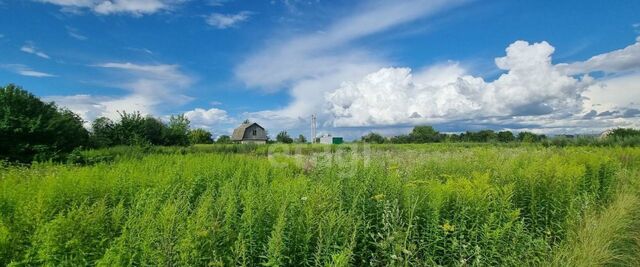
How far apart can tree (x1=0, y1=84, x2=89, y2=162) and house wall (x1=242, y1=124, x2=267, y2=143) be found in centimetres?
5088

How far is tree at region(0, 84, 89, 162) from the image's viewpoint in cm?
1409

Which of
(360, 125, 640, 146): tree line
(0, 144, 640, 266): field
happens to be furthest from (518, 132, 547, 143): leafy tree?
(0, 144, 640, 266): field

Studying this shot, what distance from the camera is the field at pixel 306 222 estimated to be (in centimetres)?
274

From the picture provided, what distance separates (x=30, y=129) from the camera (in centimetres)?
1441

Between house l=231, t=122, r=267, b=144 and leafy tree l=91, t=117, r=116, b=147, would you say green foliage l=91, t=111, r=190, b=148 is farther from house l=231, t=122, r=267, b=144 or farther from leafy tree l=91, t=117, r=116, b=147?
house l=231, t=122, r=267, b=144

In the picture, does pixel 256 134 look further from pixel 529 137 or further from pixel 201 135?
pixel 529 137

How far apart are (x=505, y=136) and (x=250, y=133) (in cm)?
4576

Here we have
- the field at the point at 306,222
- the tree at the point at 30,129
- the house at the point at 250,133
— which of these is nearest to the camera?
the field at the point at 306,222

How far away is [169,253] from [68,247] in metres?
0.80

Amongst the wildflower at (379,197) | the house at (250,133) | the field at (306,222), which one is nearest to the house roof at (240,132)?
the house at (250,133)

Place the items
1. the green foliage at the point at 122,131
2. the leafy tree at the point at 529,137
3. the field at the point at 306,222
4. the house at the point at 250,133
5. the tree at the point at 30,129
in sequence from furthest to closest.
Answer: the house at the point at 250,133 < the leafy tree at the point at 529,137 < the green foliage at the point at 122,131 < the tree at the point at 30,129 < the field at the point at 306,222

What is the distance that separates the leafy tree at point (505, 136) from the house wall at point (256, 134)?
43.6 metres

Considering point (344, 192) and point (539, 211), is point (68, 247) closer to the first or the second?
point (344, 192)

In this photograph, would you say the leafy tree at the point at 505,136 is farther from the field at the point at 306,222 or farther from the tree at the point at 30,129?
the tree at the point at 30,129
